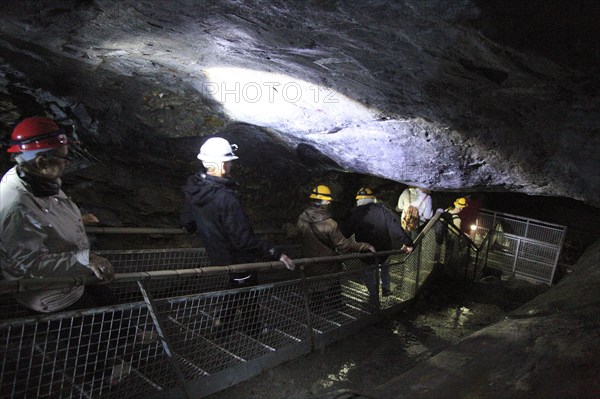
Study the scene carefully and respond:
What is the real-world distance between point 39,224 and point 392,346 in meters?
4.24

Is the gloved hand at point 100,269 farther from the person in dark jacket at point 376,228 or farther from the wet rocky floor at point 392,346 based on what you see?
the person in dark jacket at point 376,228

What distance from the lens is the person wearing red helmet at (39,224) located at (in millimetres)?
2326

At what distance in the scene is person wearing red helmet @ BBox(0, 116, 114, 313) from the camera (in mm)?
2326

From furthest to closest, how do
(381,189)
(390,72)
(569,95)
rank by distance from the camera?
(381,189), (390,72), (569,95)

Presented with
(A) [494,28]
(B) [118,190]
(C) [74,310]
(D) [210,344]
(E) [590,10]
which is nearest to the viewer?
(E) [590,10]

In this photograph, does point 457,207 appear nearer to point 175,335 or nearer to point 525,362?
point 525,362

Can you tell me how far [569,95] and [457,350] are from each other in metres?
2.38

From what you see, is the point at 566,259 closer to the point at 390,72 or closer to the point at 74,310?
the point at 390,72

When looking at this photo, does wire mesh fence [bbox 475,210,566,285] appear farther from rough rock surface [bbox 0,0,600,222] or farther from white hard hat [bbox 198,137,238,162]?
white hard hat [bbox 198,137,238,162]

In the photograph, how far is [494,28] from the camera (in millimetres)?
2170

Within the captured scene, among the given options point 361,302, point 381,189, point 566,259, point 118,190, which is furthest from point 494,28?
point 566,259

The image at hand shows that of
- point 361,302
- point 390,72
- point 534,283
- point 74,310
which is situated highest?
point 390,72

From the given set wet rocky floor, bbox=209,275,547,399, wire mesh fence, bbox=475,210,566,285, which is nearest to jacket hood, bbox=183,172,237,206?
wet rocky floor, bbox=209,275,547,399

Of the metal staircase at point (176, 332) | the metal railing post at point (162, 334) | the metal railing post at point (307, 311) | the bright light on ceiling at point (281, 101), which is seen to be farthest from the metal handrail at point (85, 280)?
the bright light on ceiling at point (281, 101)
